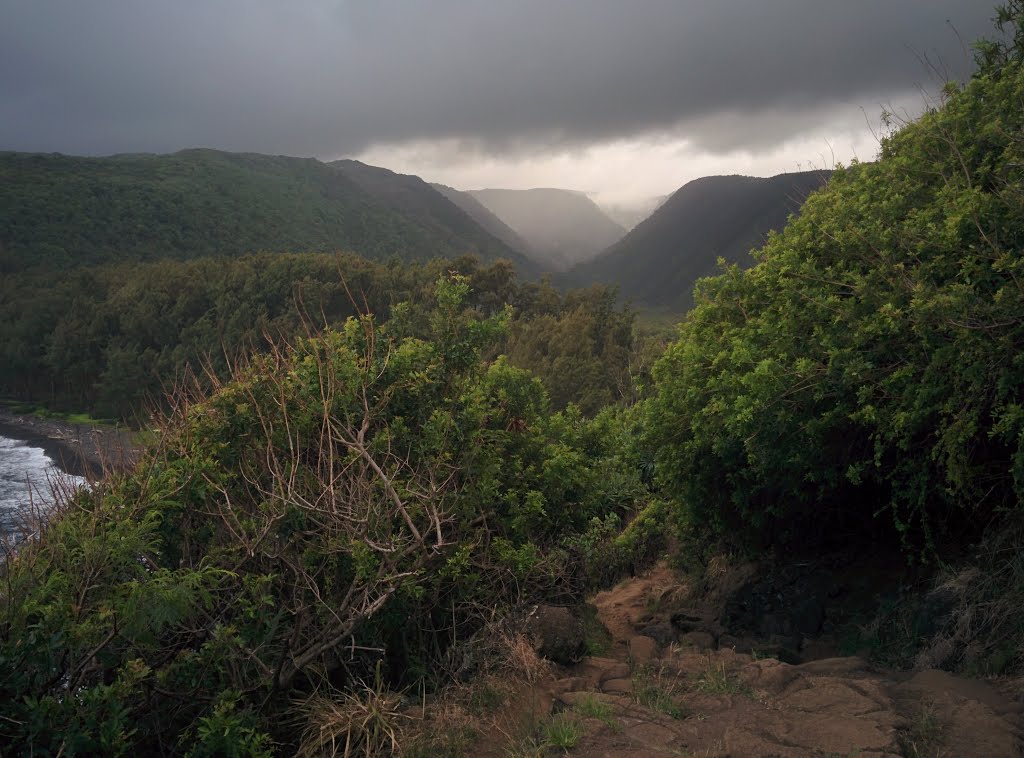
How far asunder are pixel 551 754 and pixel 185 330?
66.9 meters

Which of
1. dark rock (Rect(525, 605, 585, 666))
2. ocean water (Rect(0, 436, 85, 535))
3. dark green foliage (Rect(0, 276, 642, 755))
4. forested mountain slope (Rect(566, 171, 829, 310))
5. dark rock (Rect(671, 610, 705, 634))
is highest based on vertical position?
forested mountain slope (Rect(566, 171, 829, 310))

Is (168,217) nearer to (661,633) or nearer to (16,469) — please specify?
(16,469)

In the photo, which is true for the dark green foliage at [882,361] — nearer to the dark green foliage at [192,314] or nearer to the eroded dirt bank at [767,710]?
the eroded dirt bank at [767,710]

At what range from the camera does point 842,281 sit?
9703mm

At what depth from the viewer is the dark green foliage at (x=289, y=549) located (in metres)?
5.64

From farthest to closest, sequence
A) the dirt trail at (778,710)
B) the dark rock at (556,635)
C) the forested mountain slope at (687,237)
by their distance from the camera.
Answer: the forested mountain slope at (687,237), the dark rock at (556,635), the dirt trail at (778,710)

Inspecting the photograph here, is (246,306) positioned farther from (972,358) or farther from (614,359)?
(972,358)

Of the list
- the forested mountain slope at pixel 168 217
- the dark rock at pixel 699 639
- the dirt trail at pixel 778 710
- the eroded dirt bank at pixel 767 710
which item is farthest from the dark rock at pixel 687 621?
the forested mountain slope at pixel 168 217

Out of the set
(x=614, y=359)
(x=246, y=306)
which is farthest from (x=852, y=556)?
(x=246, y=306)

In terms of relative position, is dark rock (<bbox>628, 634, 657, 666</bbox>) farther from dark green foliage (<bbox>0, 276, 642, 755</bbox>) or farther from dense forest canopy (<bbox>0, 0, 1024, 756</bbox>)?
dark green foliage (<bbox>0, 276, 642, 755</bbox>)

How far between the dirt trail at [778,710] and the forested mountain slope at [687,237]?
11191 cm

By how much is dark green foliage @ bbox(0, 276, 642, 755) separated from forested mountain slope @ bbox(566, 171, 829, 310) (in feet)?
361

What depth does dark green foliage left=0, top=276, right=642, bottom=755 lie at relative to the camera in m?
5.64

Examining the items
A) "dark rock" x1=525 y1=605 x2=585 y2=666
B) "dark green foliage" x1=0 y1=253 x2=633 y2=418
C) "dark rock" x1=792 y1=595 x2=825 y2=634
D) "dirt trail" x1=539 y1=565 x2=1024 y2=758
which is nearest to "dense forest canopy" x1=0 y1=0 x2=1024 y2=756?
"dark rock" x1=525 y1=605 x2=585 y2=666
